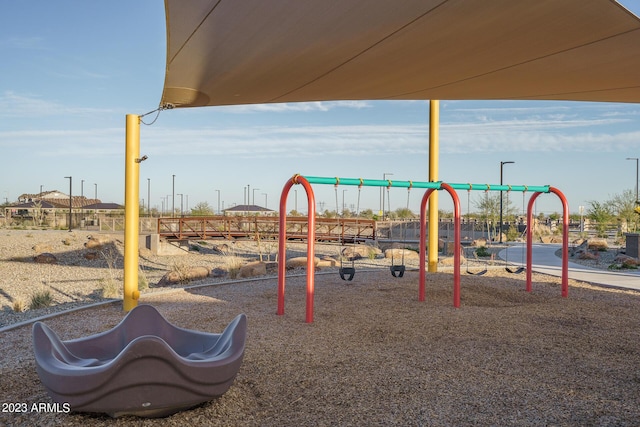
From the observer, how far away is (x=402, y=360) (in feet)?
16.1

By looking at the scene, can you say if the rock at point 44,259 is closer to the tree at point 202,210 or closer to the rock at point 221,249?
the rock at point 221,249

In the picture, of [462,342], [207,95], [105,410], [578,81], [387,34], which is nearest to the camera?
[105,410]

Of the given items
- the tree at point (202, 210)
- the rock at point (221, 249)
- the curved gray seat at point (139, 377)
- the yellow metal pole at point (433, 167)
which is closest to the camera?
the curved gray seat at point (139, 377)

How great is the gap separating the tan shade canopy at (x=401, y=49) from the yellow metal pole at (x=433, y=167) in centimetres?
368

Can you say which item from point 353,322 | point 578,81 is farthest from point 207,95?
point 578,81

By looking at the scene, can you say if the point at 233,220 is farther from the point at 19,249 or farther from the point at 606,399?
the point at 606,399

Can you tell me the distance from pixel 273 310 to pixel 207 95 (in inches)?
119

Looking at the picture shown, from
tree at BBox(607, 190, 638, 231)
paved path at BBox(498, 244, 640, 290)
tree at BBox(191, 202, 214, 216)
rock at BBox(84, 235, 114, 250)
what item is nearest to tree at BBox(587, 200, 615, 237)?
tree at BBox(607, 190, 638, 231)

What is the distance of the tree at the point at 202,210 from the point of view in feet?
172

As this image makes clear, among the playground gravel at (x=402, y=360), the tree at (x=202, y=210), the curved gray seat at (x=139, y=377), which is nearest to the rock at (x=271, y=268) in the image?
the playground gravel at (x=402, y=360)

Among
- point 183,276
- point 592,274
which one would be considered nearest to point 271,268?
point 183,276

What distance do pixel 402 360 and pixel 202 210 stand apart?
50.2 metres

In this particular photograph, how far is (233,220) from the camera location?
86.2 feet

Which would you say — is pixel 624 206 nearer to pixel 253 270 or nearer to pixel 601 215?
pixel 601 215
